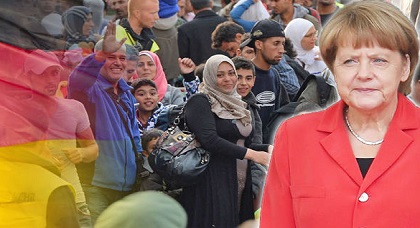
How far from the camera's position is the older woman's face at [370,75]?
10.5ft

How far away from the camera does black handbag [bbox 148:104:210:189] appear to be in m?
6.52

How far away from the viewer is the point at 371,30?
10.5 feet

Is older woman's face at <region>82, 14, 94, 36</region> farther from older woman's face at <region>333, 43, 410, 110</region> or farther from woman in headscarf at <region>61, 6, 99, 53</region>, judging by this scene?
older woman's face at <region>333, 43, 410, 110</region>

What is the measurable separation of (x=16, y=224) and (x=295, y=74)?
16.5 feet

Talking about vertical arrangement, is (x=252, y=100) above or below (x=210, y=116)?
below

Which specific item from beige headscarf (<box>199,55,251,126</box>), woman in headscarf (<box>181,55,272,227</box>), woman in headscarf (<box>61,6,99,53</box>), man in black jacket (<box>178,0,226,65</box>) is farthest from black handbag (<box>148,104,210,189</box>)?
man in black jacket (<box>178,0,226,65</box>)

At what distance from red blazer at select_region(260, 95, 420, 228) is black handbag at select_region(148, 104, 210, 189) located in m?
3.20

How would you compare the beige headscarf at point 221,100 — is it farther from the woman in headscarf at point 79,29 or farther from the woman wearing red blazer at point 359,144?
the woman wearing red blazer at point 359,144

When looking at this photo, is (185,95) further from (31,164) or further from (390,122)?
(390,122)

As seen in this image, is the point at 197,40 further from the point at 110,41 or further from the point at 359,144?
the point at 359,144

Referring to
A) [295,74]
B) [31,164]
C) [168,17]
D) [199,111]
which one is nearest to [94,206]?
[31,164]

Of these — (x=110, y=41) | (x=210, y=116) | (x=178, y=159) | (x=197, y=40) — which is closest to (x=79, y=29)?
(x=110, y=41)

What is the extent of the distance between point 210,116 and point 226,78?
450 mm

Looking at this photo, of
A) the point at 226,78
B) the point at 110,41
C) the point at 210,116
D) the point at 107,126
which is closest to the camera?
the point at 107,126
